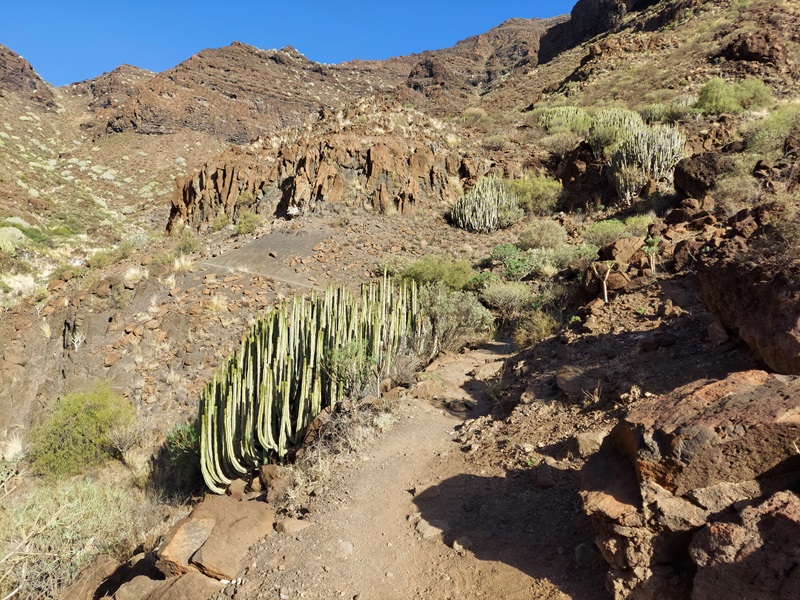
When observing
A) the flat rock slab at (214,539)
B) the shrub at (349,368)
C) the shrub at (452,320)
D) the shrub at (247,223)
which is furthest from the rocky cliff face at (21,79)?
the flat rock slab at (214,539)

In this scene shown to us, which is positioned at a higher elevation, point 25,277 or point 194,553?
point 25,277

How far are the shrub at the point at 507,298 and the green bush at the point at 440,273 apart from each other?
934mm

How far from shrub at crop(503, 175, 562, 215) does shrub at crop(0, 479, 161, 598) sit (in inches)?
527

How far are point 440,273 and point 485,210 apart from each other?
5170 millimetres

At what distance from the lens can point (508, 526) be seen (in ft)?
9.92

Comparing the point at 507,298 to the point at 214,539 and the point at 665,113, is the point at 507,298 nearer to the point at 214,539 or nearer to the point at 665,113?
the point at 214,539

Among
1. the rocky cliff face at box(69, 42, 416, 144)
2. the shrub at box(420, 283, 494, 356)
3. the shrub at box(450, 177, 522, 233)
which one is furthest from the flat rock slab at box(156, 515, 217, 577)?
the rocky cliff face at box(69, 42, 416, 144)

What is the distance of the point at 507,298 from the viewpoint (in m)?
8.84

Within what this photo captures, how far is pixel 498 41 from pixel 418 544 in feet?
268

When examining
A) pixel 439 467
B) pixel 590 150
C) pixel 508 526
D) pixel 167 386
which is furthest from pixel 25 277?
pixel 590 150

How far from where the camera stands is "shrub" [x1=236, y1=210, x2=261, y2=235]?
14.1 m

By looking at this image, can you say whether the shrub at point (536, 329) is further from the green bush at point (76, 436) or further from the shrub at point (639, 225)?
the green bush at point (76, 436)

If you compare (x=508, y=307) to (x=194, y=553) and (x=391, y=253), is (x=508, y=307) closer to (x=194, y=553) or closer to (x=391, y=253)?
(x=391, y=253)

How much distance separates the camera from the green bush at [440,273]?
33.0 feet
